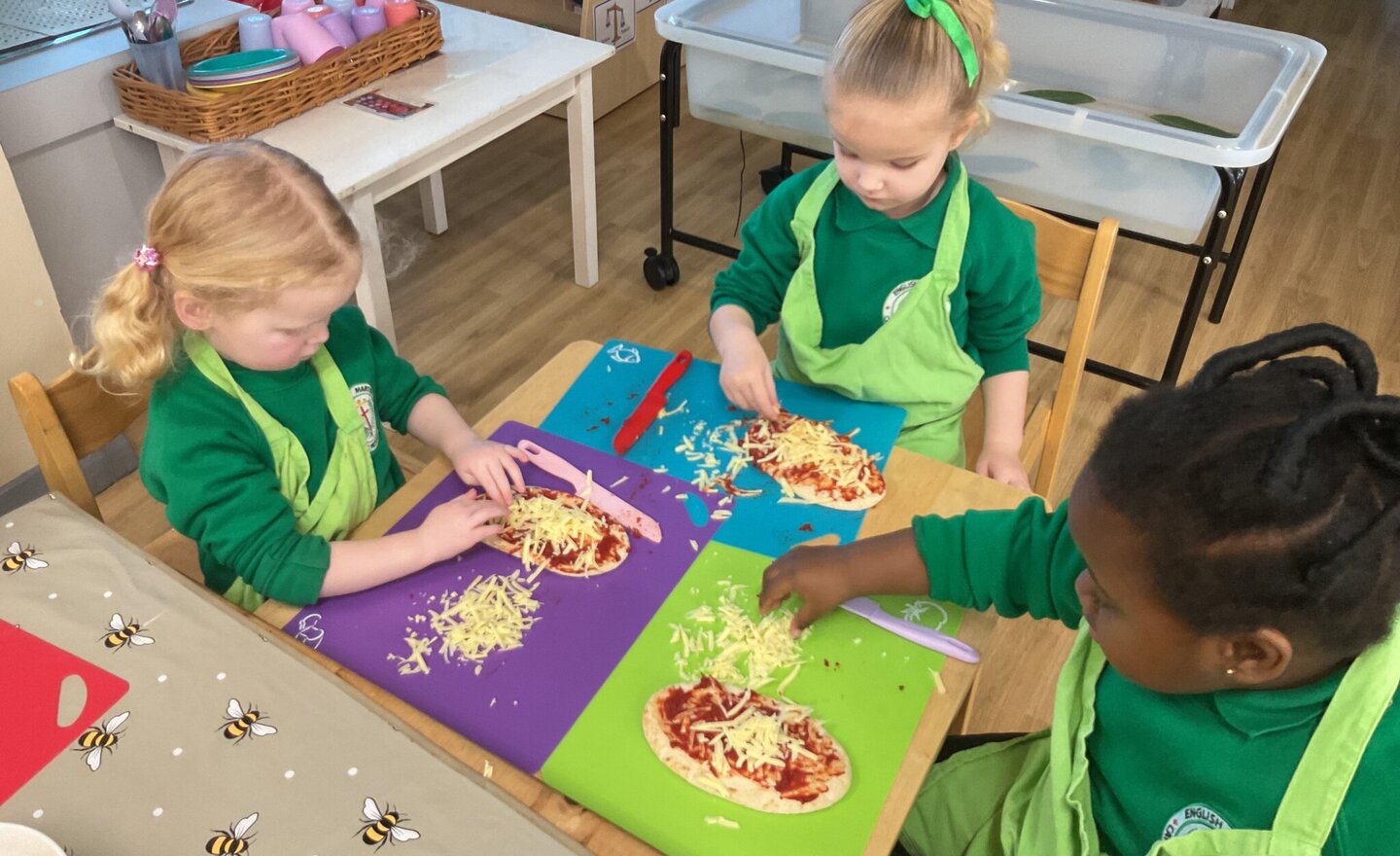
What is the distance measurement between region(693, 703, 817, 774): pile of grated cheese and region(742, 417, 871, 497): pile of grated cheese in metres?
0.28

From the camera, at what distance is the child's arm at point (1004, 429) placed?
123 centimetres

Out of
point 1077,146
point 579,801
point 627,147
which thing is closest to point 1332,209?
point 1077,146

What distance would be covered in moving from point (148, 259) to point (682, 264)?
1965 mm

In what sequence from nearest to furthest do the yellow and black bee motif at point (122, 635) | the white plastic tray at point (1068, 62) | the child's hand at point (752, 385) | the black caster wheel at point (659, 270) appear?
the yellow and black bee motif at point (122, 635) < the child's hand at point (752, 385) < the white plastic tray at point (1068, 62) < the black caster wheel at point (659, 270)

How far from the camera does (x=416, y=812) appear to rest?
0.71 m

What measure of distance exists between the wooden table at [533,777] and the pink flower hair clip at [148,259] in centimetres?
31

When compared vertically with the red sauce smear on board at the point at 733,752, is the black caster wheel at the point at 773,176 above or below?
below

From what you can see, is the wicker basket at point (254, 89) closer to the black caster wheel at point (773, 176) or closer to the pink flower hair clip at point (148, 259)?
the pink flower hair clip at point (148, 259)

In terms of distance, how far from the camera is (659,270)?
2.70 metres

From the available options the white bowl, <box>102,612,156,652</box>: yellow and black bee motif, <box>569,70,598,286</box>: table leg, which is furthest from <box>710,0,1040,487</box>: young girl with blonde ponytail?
<box>569,70,598,286</box>: table leg

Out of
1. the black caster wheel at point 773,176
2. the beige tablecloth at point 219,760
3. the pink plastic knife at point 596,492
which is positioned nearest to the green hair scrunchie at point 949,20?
the pink plastic knife at point 596,492

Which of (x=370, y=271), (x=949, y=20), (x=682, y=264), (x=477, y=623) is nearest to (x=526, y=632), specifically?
(x=477, y=623)

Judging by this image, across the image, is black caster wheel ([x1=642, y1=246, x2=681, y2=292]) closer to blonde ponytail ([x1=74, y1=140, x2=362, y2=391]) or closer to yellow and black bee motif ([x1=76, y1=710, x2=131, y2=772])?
blonde ponytail ([x1=74, y1=140, x2=362, y2=391])

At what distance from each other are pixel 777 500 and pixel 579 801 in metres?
0.38
